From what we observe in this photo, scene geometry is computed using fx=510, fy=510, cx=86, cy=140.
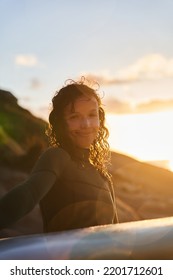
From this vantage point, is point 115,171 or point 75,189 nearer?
point 75,189

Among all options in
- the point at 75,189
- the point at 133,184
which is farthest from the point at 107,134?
the point at 133,184

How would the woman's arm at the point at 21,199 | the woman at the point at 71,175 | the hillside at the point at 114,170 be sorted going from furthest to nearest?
the hillside at the point at 114,170
the woman at the point at 71,175
the woman's arm at the point at 21,199

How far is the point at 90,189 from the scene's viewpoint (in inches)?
39.5

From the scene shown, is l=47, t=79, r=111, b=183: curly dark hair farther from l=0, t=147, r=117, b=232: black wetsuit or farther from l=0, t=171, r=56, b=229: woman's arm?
l=0, t=171, r=56, b=229: woman's arm

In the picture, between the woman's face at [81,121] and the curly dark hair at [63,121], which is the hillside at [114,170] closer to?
the curly dark hair at [63,121]

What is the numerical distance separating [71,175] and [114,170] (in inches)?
77.1

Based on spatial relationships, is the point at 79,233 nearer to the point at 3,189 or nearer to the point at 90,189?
the point at 90,189

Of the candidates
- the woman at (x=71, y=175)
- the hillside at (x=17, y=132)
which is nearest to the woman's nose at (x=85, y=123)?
the woman at (x=71, y=175)

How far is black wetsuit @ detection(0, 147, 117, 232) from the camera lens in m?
0.90

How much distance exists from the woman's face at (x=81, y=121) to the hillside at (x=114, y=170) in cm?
121

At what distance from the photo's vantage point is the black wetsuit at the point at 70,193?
90 cm
